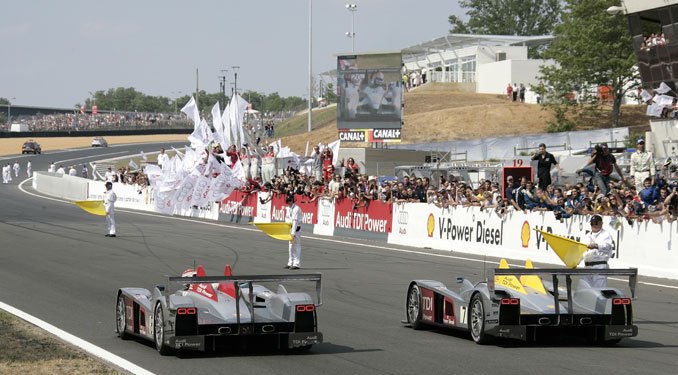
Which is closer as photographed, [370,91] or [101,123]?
[370,91]

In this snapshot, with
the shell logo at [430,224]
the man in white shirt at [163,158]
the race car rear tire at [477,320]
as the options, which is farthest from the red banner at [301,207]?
the race car rear tire at [477,320]

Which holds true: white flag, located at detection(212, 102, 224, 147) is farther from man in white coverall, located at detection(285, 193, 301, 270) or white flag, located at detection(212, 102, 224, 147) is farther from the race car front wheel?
the race car front wheel

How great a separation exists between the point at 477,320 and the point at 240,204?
30540mm

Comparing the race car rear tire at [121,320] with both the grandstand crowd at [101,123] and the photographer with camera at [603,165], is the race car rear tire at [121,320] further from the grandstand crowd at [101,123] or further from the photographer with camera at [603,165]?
the grandstand crowd at [101,123]

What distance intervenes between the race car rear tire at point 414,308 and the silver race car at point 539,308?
0.78 meters

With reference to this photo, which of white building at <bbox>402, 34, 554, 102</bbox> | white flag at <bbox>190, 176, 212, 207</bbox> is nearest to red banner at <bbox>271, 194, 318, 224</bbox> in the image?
white flag at <bbox>190, 176, 212, 207</bbox>

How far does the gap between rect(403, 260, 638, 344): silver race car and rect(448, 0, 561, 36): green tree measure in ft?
402

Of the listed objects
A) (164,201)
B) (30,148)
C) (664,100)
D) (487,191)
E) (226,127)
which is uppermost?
(664,100)

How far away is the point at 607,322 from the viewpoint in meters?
12.2

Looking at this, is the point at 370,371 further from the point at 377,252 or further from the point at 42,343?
the point at 377,252

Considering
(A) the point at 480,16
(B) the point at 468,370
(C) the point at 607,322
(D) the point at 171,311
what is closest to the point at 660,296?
(C) the point at 607,322

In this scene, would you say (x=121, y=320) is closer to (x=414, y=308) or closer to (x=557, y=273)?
(x=414, y=308)

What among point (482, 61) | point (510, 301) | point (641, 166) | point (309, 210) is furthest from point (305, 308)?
point (482, 61)

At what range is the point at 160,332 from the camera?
38.1ft
